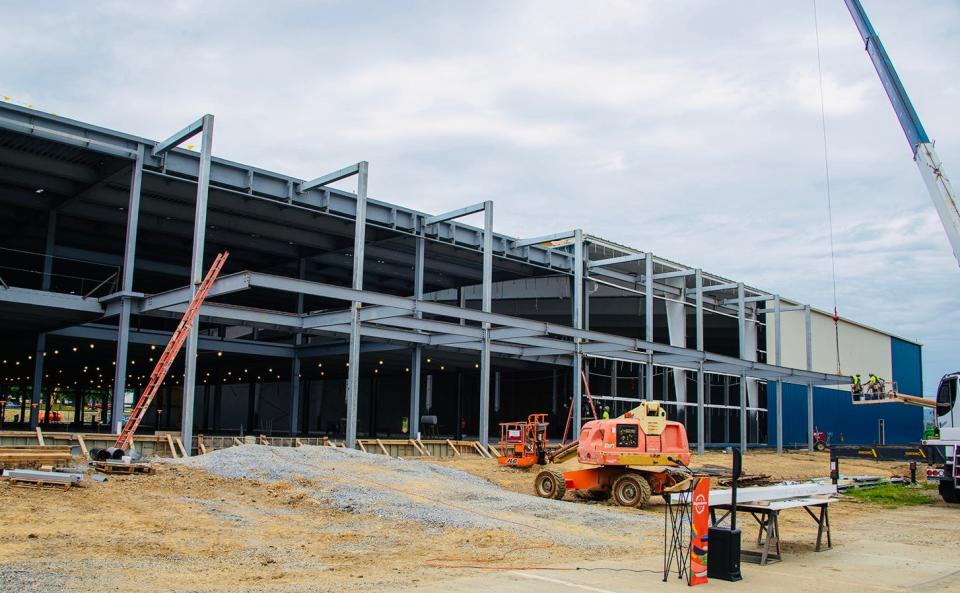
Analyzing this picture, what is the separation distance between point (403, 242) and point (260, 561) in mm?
30050

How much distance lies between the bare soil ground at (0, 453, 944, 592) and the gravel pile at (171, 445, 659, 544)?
1.02ft

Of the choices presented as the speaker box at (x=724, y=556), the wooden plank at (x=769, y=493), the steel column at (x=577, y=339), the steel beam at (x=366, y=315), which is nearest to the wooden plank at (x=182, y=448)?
the steel beam at (x=366, y=315)

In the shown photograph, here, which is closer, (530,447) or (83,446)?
(83,446)

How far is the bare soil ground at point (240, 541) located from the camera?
1046 centimetres

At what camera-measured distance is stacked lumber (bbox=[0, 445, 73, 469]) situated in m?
19.0

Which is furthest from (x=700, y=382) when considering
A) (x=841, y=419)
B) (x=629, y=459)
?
(x=629, y=459)

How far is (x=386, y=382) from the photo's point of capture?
6988 centimetres

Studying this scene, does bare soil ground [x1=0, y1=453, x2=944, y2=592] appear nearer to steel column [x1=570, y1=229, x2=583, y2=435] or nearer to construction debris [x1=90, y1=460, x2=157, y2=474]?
construction debris [x1=90, y1=460, x2=157, y2=474]

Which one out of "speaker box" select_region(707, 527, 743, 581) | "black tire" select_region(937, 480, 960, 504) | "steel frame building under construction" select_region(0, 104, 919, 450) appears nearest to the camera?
"speaker box" select_region(707, 527, 743, 581)

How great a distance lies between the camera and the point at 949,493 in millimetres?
23594

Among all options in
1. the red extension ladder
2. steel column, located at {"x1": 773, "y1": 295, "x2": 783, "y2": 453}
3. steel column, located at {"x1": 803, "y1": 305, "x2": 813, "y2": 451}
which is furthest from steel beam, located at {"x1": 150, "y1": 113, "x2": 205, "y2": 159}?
steel column, located at {"x1": 803, "y1": 305, "x2": 813, "y2": 451}

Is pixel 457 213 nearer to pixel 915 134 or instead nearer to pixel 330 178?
pixel 330 178

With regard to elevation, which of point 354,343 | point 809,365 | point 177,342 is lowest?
point 177,342

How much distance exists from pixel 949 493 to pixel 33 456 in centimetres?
2481
